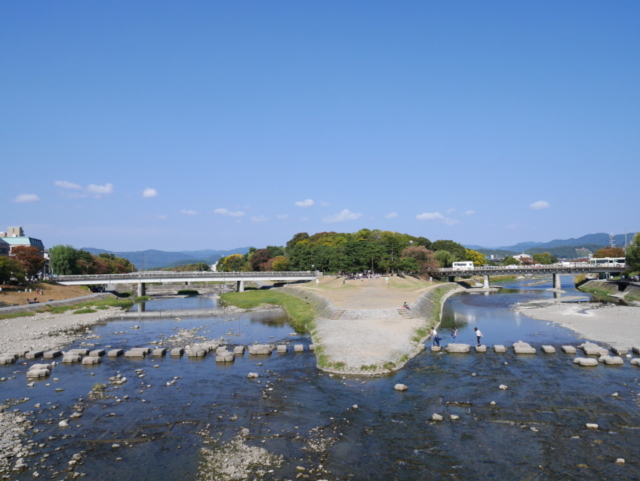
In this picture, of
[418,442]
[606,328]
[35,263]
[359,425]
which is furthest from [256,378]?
[35,263]

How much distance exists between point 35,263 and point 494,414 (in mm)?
93918

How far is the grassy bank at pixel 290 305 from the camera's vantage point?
52.0 m

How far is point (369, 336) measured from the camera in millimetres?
37000

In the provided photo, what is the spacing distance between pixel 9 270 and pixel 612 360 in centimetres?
8684

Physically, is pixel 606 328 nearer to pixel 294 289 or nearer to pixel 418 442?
pixel 418 442

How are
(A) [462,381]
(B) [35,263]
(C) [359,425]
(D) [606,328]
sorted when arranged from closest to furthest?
(C) [359,425] → (A) [462,381] → (D) [606,328] → (B) [35,263]

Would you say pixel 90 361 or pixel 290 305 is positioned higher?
pixel 90 361

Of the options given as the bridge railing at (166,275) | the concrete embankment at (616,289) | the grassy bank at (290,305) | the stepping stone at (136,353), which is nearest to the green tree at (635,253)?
the concrete embankment at (616,289)

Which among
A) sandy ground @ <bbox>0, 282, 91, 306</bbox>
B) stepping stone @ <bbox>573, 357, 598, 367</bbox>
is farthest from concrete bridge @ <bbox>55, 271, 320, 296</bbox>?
stepping stone @ <bbox>573, 357, 598, 367</bbox>

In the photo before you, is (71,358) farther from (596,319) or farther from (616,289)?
(616,289)

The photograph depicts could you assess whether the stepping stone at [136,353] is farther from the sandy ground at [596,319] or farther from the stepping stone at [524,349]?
the sandy ground at [596,319]

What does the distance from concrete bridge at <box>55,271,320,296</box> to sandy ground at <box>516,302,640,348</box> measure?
54787mm

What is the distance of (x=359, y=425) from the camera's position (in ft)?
65.2

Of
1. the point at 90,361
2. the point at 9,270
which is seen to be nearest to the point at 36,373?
the point at 90,361
